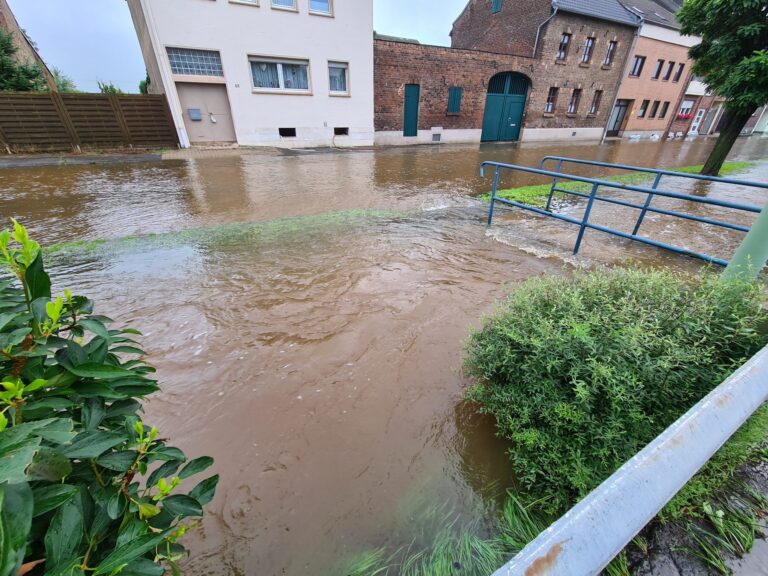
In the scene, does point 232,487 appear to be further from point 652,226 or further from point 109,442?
point 652,226

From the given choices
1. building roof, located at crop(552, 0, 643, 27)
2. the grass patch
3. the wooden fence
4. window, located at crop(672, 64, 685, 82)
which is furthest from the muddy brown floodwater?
window, located at crop(672, 64, 685, 82)

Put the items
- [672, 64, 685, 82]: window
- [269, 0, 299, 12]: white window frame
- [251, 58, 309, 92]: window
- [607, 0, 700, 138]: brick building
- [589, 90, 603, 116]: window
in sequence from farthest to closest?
[672, 64, 685, 82]: window → [589, 90, 603, 116]: window → [607, 0, 700, 138]: brick building → [251, 58, 309, 92]: window → [269, 0, 299, 12]: white window frame

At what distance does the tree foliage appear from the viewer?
7655 millimetres

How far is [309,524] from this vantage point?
5.89ft

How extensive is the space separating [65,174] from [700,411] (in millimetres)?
12463

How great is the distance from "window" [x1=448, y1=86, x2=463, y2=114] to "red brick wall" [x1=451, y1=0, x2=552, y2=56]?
214 inches

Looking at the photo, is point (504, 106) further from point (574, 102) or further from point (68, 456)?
point (68, 456)

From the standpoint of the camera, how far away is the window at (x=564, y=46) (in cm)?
1848

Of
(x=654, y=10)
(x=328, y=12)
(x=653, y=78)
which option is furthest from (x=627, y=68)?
(x=328, y=12)

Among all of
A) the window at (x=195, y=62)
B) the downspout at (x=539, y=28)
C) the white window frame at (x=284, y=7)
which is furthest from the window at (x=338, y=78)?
the downspout at (x=539, y=28)

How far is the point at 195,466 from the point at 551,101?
24865mm

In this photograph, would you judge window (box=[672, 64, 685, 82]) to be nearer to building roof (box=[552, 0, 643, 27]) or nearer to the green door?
building roof (box=[552, 0, 643, 27])

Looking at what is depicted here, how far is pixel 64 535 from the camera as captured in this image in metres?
0.60

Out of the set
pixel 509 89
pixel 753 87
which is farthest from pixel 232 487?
pixel 509 89
